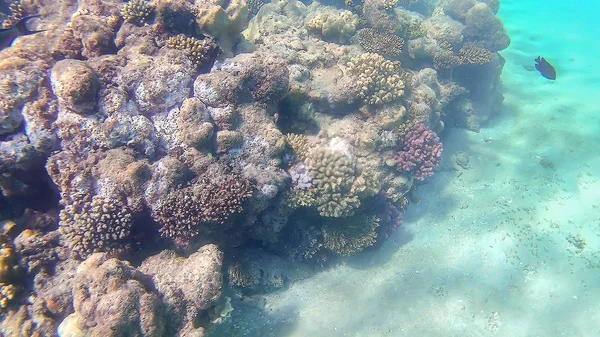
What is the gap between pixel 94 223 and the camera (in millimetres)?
4785

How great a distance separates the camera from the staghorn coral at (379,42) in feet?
29.5

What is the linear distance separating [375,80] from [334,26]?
7.72 ft

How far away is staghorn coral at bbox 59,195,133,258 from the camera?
4754mm

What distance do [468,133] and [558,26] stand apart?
25.1 meters

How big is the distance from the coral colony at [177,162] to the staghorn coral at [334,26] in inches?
35.1

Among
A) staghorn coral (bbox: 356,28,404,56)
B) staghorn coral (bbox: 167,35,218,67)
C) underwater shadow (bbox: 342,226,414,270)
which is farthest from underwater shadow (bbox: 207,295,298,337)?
staghorn coral (bbox: 356,28,404,56)

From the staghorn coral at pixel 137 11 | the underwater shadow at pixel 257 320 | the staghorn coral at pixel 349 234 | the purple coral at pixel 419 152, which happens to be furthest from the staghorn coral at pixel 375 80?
the underwater shadow at pixel 257 320

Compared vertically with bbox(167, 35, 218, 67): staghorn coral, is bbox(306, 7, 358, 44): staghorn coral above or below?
below

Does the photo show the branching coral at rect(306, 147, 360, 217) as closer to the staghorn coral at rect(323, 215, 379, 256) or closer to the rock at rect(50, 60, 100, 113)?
the staghorn coral at rect(323, 215, 379, 256)

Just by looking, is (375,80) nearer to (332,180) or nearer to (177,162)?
(332,180)

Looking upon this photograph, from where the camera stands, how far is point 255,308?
20.9ft

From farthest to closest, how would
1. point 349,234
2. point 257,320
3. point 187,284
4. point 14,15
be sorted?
1. point 349,234
2. point 14,15
3. point 257,320
4. point 187,284

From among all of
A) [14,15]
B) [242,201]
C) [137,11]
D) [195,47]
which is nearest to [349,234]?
[242,201]

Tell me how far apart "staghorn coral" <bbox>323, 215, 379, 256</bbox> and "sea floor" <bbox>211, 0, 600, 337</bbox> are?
683 mm
